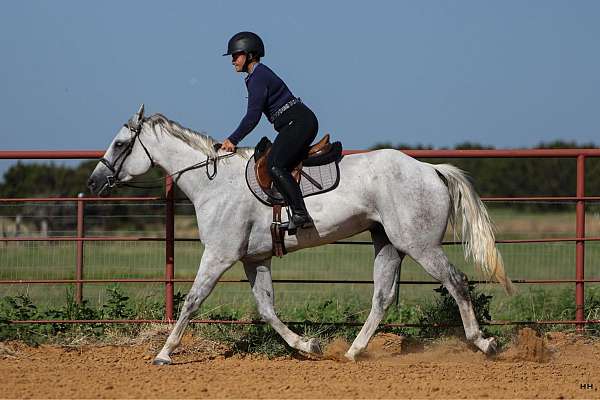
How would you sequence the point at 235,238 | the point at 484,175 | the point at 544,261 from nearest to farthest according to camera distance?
the point at 235,238 < the point at 544,261 < the point at 484,175

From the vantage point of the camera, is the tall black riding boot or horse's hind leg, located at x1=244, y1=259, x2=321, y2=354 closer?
the tall black riding boot

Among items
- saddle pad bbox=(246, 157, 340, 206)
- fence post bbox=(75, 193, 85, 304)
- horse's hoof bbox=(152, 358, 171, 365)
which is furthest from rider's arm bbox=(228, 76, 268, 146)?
fence post bbox=(75, 193, 85, 304)

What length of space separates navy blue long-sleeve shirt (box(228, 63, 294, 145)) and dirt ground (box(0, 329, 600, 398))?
6.31 ft

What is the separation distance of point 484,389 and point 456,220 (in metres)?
1.86

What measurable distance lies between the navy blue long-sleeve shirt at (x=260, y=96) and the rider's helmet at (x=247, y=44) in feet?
0.45

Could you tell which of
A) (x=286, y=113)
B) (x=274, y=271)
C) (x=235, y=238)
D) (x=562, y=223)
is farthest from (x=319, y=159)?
(x=562, y=223)

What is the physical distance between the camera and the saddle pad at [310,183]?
754 centimetres

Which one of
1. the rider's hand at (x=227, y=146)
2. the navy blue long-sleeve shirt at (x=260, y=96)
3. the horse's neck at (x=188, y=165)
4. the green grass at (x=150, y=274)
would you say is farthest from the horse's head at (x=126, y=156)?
the green grass at (x=150, y=274)

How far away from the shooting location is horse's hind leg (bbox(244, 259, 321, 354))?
25.1 feet

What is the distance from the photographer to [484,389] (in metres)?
6.30

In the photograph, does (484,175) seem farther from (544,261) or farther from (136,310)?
(136,310)

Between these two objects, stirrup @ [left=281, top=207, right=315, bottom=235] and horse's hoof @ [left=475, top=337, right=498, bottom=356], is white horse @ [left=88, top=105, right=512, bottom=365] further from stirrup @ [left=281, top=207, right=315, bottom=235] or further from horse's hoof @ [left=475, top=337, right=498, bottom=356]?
stirrup @ [left=281, top=207, right=315, bottom=235]

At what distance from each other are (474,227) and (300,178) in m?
1.52

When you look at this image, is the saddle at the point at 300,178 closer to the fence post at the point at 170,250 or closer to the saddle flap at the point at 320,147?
the saddle flap at the point at 320,147
